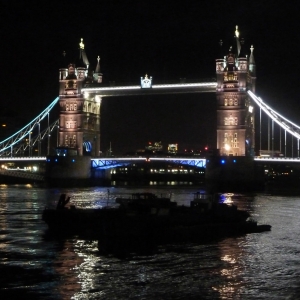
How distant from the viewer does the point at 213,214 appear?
2862 cm

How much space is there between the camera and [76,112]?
77875 millimetres

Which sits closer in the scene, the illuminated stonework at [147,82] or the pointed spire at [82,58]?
the illuminated stonework at [147,82]

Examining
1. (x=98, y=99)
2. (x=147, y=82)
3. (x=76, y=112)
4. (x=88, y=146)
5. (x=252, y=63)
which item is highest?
(x=252, y=63)

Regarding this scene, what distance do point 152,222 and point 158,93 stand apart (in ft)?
154

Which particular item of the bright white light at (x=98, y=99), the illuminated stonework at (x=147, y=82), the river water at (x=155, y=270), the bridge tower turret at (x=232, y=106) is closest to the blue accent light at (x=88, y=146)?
the bright white light at (x=98, y=99)

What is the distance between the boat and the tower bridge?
36316mm

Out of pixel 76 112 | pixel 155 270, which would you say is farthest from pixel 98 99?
pixel 155 270

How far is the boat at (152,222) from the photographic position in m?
24.6

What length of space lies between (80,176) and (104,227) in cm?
5255

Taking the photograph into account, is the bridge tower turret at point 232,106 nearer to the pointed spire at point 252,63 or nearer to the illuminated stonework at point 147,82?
the pointed spire at point 252,63

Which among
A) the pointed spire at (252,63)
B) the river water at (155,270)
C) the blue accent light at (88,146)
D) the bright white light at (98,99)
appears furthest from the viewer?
the blue accent light at (88,146)

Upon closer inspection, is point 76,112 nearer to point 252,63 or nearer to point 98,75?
point 98,75

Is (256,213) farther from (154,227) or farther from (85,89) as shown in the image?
(85,89)

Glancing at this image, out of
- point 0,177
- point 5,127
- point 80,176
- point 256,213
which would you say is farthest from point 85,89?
point 256,213
